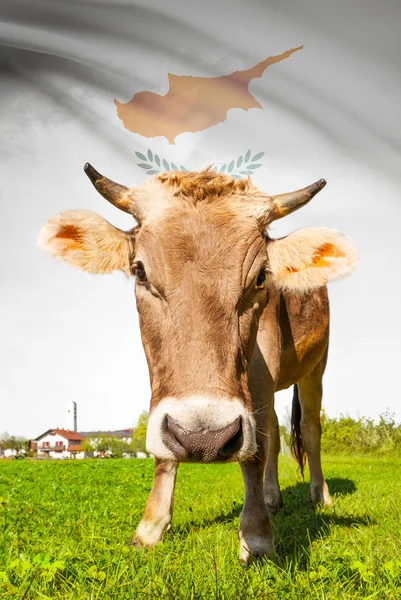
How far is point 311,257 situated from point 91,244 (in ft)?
5.96

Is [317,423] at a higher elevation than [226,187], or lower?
lower

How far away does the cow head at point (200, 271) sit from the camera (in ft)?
10.6

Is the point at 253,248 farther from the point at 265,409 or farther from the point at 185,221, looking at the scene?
the point at 265,409

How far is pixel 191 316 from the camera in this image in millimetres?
3670

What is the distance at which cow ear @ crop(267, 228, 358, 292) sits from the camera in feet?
16.3

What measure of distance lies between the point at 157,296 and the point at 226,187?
1.07m

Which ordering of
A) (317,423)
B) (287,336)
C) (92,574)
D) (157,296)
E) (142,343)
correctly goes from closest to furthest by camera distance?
1. (92,574)
2. (157,296)
3. (142,343)
4. (287,336)
5. (317,423)

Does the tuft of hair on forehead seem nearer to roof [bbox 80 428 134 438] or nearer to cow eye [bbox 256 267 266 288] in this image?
cow eye [bbox 256 267 266 288]

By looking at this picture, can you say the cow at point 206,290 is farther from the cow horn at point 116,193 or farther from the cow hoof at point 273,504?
the cow hoof at point 273,504

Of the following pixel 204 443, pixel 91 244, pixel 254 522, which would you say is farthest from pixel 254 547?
pixel 91 244

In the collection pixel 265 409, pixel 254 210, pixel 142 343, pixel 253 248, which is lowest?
pixel 265 409

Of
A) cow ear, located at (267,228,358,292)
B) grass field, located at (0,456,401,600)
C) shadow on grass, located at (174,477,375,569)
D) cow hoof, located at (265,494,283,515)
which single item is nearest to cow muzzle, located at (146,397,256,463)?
grass field, located at (0,456,401,600)

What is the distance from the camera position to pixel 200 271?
3.85 metres

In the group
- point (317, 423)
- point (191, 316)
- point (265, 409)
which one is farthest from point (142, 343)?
point (317, 423)
